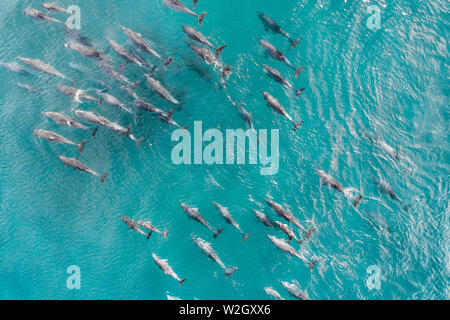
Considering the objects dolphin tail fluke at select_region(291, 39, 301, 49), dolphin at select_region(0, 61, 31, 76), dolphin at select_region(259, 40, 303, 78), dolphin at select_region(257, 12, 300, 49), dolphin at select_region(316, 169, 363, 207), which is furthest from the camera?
dolphin at select_region(0, 61, 31, 76)

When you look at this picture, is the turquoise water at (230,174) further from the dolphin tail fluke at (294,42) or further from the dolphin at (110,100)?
the dolphin at (110,100)

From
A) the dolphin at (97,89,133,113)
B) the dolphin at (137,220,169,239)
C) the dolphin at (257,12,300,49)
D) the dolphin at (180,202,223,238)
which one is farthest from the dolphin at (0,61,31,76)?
the dolphin at (257,12,300,49)

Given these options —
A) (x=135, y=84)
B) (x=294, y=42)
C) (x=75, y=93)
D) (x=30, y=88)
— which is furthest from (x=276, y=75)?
(x=30, y=88)

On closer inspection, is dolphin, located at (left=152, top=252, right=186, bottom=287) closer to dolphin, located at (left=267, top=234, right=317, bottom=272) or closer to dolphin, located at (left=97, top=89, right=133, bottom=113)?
dolphin, located at (left=267, top=234, right=317, bottom=272)

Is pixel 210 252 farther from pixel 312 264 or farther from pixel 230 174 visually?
pixel 312 264

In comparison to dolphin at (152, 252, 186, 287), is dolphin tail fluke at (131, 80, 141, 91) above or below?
above

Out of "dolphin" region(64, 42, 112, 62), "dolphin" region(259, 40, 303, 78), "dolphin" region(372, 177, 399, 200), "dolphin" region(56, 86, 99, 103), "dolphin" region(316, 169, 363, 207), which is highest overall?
"dolphin" region(259, 40, 303, 78)

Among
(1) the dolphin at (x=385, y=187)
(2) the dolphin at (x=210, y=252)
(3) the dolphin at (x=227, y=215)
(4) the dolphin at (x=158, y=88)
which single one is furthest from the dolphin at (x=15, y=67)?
(1) the dolphin at (x=385, y=187)
